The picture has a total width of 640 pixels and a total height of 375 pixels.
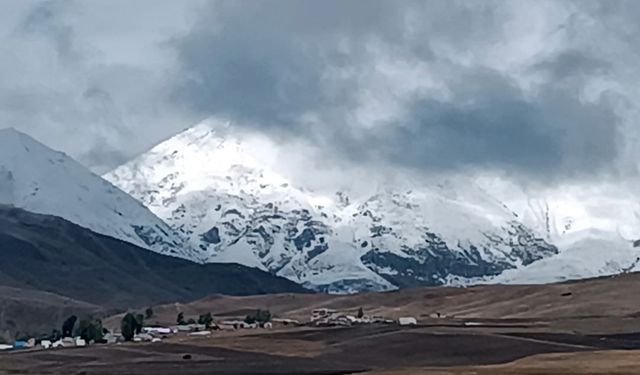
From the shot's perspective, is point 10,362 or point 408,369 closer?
point 408,369

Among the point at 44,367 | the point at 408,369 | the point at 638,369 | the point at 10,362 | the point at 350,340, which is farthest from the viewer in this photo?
the point at 350,340

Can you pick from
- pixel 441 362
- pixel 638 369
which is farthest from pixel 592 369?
pixel 441 362

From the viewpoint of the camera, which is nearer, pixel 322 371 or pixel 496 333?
pixel 322 371

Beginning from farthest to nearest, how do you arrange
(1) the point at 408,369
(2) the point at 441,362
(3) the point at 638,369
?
(2) the point at 441,362 < (1) the point at 408,369 < (3) the point at 638,369

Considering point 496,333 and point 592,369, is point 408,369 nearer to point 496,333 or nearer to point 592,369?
point 592,369

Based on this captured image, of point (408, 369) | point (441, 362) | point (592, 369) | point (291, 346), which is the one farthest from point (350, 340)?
point (592, 369)

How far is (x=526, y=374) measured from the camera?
132m

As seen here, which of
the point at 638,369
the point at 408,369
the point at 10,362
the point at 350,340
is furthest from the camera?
the point at 350,340

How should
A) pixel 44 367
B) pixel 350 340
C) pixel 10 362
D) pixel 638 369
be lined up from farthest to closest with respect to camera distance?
pixel 350 340, pixel 10 362, pixel 44 367, pixel 638 369

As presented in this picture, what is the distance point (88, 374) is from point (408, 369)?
37.5 m

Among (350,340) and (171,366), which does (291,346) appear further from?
(171,366)

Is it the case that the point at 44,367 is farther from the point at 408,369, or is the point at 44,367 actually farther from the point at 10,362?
the point at 408,369

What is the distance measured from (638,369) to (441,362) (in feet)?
108

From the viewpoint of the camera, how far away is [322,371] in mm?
150375
